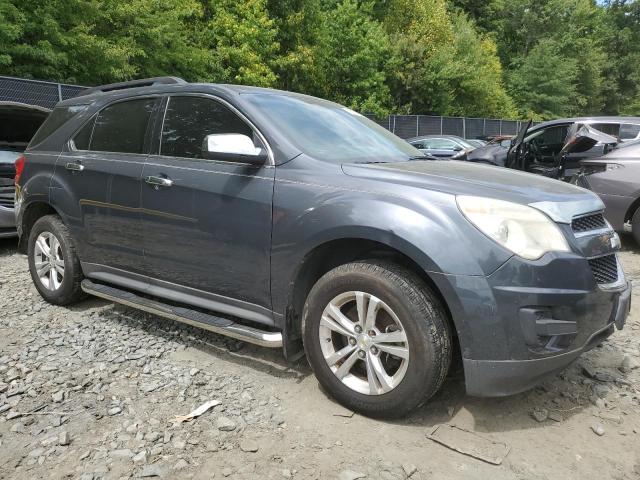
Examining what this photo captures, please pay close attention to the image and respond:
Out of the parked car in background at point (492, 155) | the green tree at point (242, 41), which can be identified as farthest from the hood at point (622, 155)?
the green tree at point (242, 41)

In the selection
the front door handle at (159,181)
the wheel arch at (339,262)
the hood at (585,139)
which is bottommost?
the wheel arch at (339,262)

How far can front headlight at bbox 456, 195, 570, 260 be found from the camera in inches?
92.6

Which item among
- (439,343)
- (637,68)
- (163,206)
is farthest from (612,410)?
(637,68)

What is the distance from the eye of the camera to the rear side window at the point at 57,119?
4322 mm

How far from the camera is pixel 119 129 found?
12.9 ft

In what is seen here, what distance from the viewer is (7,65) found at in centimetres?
1259

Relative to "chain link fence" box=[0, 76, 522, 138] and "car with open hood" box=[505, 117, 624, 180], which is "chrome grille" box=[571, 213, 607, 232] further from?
"chain link fence" box=[0, 76, 522, 138]

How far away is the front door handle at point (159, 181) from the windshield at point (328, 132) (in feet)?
2.41

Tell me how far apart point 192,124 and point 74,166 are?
1189mm

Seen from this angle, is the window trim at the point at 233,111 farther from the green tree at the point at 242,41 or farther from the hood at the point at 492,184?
the green tree at the point at 242,41

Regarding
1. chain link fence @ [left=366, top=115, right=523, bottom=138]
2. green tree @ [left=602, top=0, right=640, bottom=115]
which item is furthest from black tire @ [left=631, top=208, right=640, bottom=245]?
green tree @ [left=602, top=0, right=640, bottom=115]

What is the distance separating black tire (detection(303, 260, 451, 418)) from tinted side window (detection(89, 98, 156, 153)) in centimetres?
187

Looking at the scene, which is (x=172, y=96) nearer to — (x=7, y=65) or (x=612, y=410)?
(x=612, y=410)

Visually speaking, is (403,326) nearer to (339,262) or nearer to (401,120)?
(339,262)
